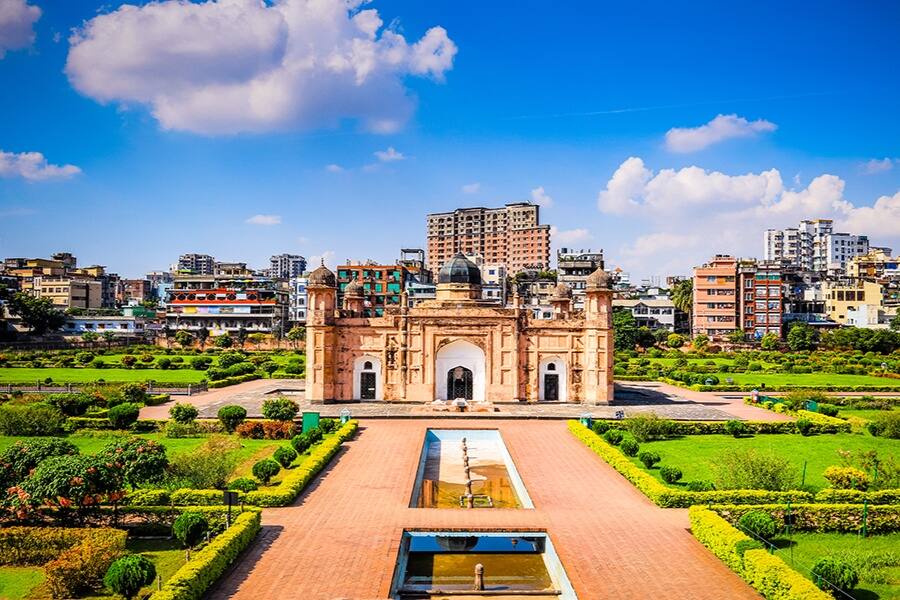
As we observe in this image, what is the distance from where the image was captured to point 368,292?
336 feet

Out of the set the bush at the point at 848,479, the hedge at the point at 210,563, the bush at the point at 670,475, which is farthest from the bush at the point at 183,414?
the bush at the point at 848,479

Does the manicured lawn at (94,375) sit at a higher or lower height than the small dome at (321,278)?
lower

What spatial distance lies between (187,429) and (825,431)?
30.9 metres

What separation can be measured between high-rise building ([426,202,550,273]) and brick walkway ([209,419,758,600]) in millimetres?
115865

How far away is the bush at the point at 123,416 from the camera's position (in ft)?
113

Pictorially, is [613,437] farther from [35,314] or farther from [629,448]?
[35,314]

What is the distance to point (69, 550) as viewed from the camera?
16.1 m

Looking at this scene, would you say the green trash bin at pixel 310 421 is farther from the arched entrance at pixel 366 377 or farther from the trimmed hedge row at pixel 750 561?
the trimmed hedge row at pixel 750 561

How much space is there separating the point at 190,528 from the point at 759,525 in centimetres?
1412

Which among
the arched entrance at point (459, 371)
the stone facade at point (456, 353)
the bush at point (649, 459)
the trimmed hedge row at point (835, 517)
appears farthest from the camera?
the arched entrance at point (459, 371)

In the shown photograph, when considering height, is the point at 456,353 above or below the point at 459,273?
below

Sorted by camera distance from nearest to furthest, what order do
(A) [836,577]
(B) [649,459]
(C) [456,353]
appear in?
1. (A) [836,577]
2. (B) [649,459]
3. (C) [456,353]

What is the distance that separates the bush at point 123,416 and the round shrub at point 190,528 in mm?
18423

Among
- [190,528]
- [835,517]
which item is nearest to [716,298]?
[835,517]
